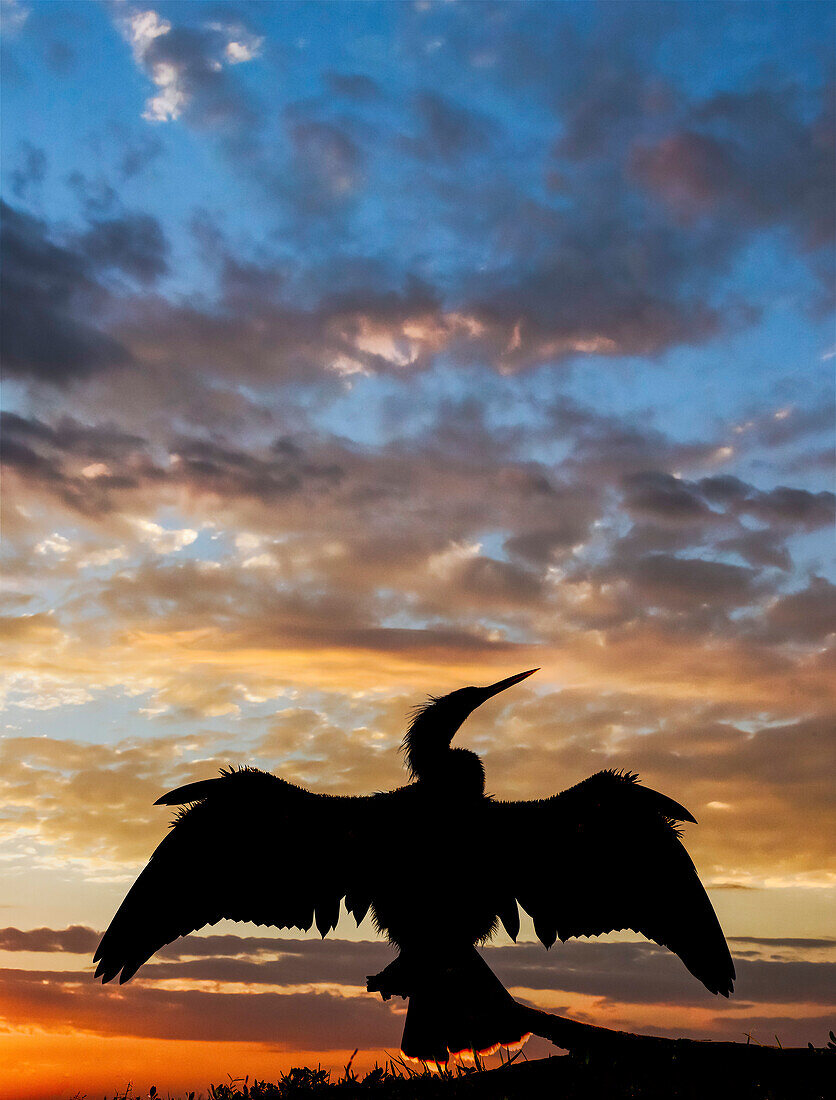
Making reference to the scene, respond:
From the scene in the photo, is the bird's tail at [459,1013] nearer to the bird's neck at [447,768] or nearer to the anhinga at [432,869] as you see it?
the anhinga at [432,869]

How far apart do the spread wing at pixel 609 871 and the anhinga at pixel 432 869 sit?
0.05ft

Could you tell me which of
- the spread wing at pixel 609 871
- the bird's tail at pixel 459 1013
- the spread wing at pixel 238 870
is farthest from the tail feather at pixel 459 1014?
the spread wing at pixel 238 870

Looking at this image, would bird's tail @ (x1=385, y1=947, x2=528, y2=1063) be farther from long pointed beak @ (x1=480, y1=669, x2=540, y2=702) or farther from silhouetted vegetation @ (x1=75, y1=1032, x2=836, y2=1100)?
long pointed beak @ (x1=480, y1=669, x2=540, y2=702)

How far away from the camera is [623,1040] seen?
708 centimetres

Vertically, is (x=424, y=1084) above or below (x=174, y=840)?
below

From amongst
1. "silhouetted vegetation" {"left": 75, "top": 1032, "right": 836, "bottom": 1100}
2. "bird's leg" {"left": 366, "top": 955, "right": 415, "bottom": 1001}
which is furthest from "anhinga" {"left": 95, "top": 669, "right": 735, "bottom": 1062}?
"silhouetted vegetation" {"left": 75, "top": 1032, "right": 836, "bottom": 1100}

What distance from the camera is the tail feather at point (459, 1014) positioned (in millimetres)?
7824

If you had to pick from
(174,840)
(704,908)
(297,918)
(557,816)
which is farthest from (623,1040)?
(174,840)

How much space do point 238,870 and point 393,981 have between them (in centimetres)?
200

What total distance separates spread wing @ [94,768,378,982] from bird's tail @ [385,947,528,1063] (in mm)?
1047

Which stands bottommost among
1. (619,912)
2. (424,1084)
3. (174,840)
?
(424,1084)

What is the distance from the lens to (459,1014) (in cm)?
813

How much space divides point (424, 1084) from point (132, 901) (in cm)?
399

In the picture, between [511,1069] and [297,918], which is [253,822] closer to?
[297,918]
